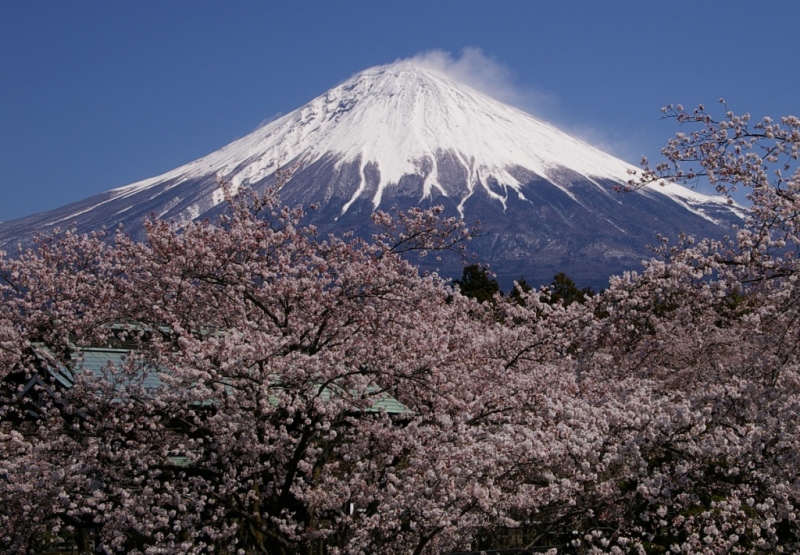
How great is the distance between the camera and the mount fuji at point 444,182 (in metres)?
110

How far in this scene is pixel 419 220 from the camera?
879cm

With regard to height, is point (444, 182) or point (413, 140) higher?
point (413, 140)

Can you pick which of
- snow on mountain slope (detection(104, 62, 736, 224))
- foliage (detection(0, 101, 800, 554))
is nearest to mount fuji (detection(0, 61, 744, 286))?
snow on mountain slope (detection(104, 62, 736, 224))

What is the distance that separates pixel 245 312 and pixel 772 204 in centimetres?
485

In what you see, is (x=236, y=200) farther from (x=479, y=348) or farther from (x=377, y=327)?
(x=479, y=348)

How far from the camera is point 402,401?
26.2 feet

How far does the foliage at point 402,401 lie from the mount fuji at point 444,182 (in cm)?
8864

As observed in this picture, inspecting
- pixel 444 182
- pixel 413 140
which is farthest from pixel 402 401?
pixel 413 140

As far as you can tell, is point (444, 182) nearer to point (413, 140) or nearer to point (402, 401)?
point (413, 140)

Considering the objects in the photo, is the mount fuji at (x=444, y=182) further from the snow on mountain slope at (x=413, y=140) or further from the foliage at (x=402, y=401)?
the foliage at (x=402, y=401)

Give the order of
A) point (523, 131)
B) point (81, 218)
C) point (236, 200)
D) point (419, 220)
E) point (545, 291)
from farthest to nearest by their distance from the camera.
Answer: point (523, 131)
point (81, 218)
point (545, 291)
point (236, 200)
point (419, 220)

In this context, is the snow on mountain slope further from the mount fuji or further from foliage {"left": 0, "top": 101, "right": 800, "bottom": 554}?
foliage {"left": 0, "top": 101, "right": 800, "bottom": 554}

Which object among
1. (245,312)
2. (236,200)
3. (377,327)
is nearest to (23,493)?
(245,312)

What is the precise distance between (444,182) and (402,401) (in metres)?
120
